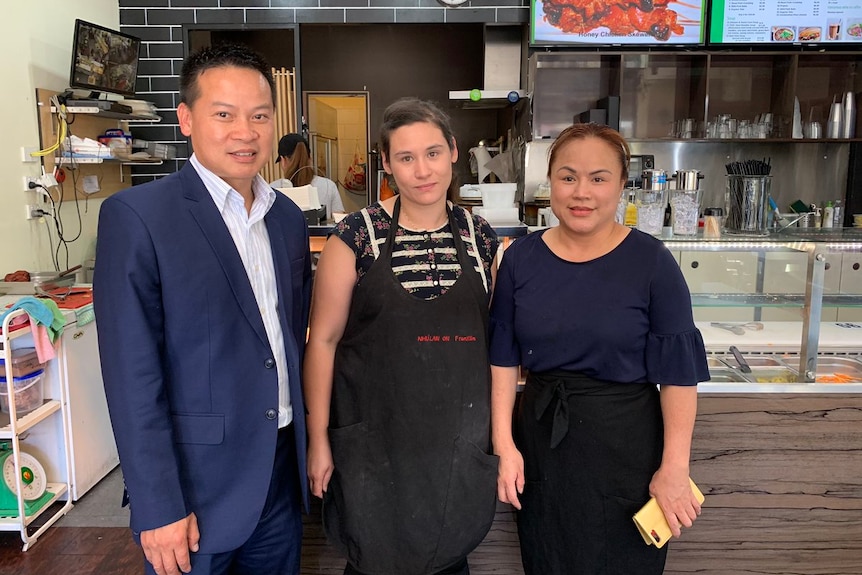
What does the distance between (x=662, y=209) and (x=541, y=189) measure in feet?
7.72

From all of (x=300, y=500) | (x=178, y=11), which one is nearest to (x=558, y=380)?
(x=300, y=500)

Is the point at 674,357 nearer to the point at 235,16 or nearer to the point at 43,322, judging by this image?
the point at 43,322

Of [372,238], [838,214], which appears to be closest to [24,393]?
[372,238]

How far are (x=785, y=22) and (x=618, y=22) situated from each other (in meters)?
1.18

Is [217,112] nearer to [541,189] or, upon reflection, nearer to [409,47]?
[541,189]

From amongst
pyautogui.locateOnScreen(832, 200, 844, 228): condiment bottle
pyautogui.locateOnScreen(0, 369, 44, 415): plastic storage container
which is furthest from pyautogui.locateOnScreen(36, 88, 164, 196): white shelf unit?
pyautogui.locateOnScreen(832, 200, 844, 228): condiment bottle

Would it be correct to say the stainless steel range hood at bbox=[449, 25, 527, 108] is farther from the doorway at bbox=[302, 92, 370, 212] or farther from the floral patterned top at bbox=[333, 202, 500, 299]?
the floral patterned top at bbox=[333, 202, 500, 299]

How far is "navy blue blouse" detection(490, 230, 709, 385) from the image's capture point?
4.44ft

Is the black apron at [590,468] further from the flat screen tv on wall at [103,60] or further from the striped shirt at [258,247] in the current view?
the flat screen tv on wall at [103,60]

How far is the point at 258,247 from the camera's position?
1.38m

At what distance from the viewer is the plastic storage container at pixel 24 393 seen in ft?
8.54

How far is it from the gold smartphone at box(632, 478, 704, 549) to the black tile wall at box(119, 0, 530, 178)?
4.06m

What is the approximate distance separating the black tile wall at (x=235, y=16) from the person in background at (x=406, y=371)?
141 inches

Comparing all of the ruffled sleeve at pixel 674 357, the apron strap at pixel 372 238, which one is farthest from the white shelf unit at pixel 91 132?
the ruffled sleeve at pixel 674 357
